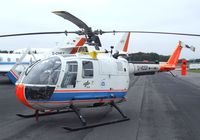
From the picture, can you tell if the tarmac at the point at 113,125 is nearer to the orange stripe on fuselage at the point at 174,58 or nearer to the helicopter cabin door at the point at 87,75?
the helicopter cabin door at the point at 87,75

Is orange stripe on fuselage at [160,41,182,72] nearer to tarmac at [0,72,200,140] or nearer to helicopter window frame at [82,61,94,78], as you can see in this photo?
tarmac at [0,72,200,140]

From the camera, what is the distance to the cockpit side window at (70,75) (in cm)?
971

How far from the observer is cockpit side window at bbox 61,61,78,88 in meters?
9.71

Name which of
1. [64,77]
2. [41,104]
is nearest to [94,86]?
[64,77]

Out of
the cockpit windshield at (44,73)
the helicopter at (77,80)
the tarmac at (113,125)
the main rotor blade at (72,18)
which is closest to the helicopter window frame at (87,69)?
the helicopter at (77,80)

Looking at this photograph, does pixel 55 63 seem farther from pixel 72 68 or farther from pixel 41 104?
pixel 41 104

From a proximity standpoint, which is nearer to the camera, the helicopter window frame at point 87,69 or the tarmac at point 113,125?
the tarmac at point 113,125

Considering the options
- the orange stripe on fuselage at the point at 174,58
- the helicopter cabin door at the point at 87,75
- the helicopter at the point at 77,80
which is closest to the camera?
the helicopter at the point at 77,80

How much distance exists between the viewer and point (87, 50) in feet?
37.2

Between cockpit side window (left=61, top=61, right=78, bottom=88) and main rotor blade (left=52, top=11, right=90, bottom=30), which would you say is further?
cockpit side window (left=61, top=61, right=78, bottom=88)

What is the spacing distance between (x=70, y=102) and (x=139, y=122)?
2.35 m

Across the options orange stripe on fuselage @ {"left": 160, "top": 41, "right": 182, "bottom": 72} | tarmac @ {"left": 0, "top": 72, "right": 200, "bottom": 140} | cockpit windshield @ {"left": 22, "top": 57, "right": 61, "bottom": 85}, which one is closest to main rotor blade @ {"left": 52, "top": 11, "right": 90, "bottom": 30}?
cockpit windshield @ {"left": 22, "top": 57, "right": 61, "bottom": 85}

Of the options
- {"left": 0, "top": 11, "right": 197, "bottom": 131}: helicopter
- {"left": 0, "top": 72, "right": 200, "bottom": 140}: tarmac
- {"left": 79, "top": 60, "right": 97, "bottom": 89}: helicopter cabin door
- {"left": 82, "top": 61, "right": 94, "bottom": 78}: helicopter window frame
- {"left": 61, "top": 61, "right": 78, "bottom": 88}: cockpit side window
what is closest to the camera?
{"left": 0, "top": 72, "right": 200, "bottom": 140}: tarmac

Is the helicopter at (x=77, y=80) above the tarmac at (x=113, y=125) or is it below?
above
